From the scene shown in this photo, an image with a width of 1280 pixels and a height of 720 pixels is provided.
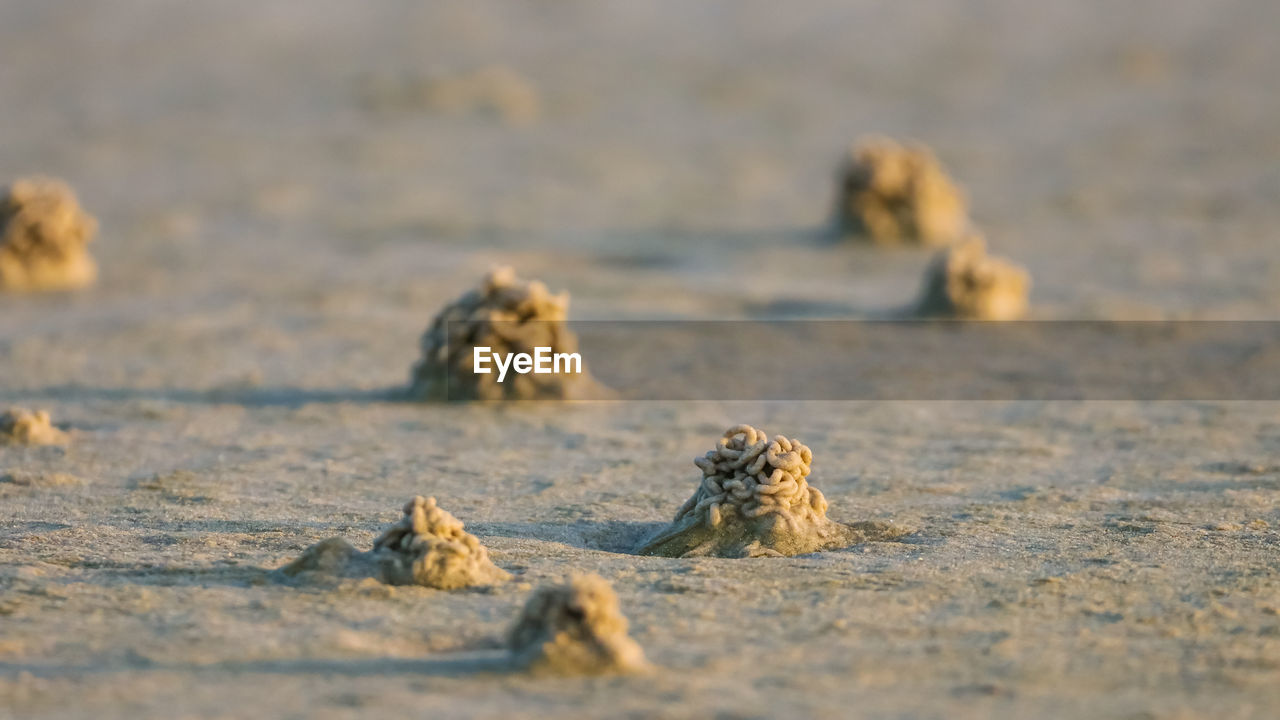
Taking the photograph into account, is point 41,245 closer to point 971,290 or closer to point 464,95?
point 971,290

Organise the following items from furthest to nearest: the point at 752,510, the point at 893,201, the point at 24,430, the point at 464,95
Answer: the point at 464,95 < the point at 893,201 < the point at 24,430 < the point at 752,510

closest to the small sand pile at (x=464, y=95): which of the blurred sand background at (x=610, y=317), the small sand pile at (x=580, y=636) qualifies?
the blurred sand background at (x=610, y=317)

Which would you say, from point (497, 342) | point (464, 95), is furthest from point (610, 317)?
point (464, 95)

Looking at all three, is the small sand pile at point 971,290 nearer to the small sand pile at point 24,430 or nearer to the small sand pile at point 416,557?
the small sand pile at point 24,430

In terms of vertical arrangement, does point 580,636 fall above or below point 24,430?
below

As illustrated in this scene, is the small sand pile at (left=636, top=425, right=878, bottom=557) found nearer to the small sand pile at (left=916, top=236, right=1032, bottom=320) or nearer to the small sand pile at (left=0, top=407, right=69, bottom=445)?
the small sand pile at (left=0, top=407, right=69, bottom=445)

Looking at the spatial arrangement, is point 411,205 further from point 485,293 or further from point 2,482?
point 2,482

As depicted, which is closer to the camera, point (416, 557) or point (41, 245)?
point (416, 557)
